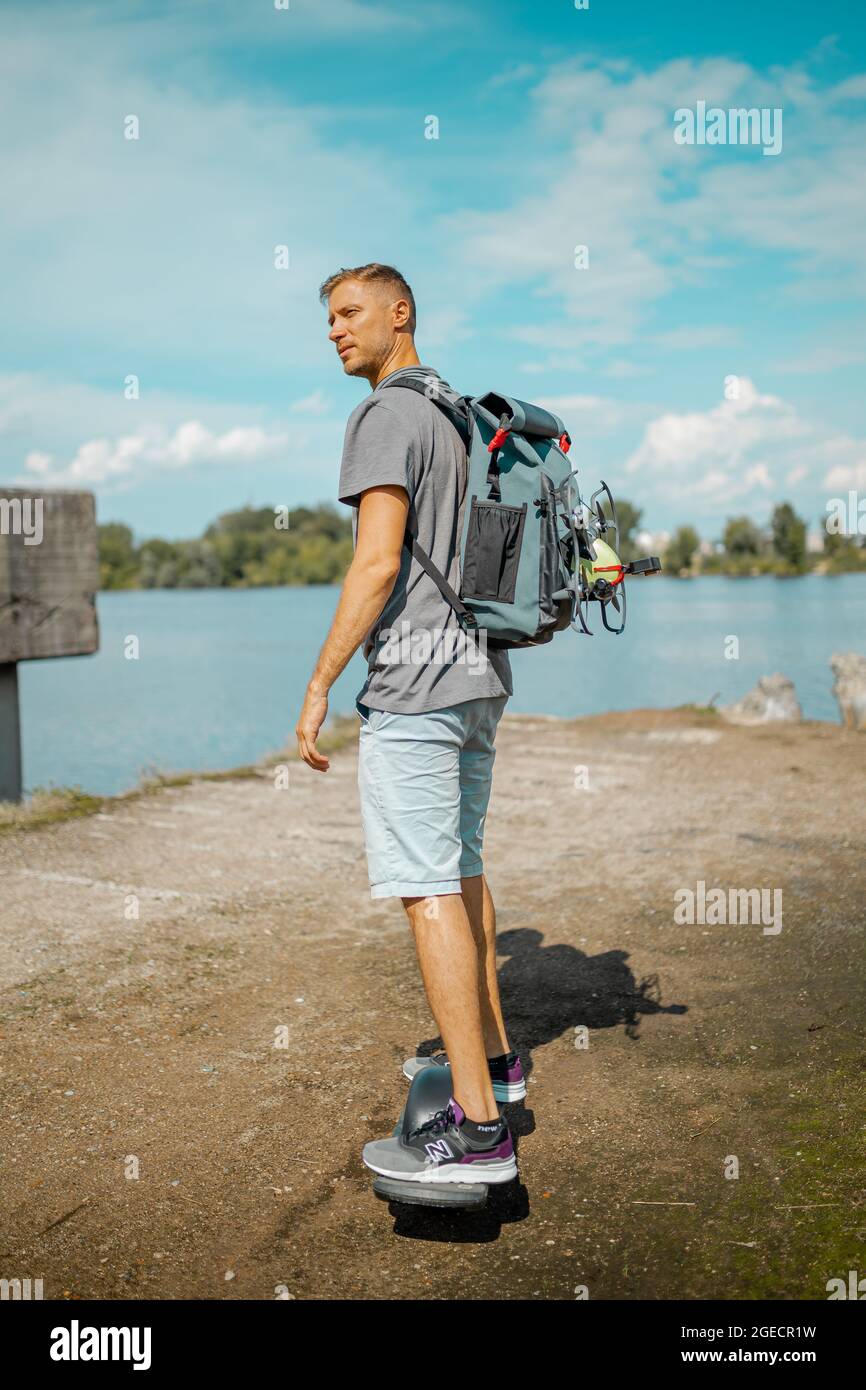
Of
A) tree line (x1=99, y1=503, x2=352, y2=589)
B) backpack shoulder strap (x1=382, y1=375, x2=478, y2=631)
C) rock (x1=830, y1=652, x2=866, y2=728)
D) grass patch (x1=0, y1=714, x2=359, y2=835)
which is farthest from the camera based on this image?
tree line (x1=99, y1=503, x2=352, y2=589)

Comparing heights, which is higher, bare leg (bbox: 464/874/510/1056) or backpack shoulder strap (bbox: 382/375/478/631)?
backpack shoulder strap (bbox: 382/375/478/631)

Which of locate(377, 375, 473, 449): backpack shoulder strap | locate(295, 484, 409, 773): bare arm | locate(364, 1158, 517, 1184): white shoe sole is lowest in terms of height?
locate(364, 1158, 517, 1184): white shoe sole

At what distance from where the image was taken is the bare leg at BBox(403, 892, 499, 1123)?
3191 millimetres

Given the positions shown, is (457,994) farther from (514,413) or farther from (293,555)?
(293,555)

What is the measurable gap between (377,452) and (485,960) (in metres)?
1.56

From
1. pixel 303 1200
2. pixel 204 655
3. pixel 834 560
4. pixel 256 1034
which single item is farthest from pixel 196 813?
pixel 834 560

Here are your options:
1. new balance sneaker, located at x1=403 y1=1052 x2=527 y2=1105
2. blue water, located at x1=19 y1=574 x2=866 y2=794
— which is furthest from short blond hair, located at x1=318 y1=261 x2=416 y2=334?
blue water, located at x1=19 y1=574 x2=866 y2=794

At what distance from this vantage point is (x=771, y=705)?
13367 mm

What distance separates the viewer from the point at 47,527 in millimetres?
8633

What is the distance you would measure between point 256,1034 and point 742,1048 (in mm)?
1788

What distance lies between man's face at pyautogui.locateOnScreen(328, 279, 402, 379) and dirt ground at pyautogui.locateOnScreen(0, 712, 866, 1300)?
2346 mm

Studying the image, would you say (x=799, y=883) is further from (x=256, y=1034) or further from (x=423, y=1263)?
(x=423, y=1263)

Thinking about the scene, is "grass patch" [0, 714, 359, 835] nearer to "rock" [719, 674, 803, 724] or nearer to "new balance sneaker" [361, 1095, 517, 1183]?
"new balance sneaker" [361, 1095, 517, 1183]

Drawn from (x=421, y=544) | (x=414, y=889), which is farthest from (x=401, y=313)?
(x=414, y=889)
